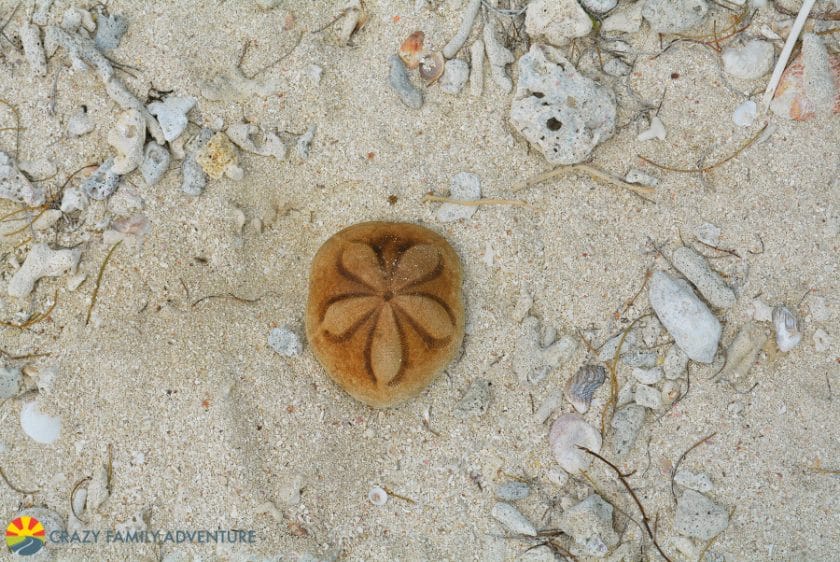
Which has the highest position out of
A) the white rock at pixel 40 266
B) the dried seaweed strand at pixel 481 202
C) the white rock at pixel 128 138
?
the white rock at pixel 128 138

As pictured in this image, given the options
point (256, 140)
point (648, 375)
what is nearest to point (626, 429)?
point (648, 375)

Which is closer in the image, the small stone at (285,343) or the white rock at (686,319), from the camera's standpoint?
the white rock at (686,319)

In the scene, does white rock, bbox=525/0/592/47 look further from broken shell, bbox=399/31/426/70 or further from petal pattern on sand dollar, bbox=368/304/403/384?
petal pattern on sand dollar, bbox=368/304/403/384

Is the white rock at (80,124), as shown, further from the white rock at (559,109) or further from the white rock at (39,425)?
the white rock at (559,109)

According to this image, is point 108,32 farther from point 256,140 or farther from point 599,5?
point 599,5

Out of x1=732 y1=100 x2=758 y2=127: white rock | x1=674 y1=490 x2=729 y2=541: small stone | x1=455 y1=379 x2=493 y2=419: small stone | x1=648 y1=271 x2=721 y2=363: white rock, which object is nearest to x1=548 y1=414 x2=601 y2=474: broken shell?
x1=455 y1=379 x2=493 y2=419: small stone

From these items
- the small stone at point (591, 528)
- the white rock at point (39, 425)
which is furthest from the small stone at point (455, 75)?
the white rock at point (39, 425)

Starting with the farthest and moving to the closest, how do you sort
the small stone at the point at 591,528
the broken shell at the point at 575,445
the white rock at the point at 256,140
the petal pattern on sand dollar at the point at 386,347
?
the white rock at the point at 256,140, the broken shell at the point at 575,445, the small stone at the point at 591,528, the petal pattern on sand dollar at the point at 386,347
